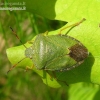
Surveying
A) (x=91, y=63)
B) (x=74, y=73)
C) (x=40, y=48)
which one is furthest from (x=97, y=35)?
(x=40, y=48)

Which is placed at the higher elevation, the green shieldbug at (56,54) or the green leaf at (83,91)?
the green shieldbug at (56,54)

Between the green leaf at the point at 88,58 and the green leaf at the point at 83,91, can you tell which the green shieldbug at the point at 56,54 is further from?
the green leaf at the point at 83,91

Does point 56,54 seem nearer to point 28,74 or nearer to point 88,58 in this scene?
point 88,58

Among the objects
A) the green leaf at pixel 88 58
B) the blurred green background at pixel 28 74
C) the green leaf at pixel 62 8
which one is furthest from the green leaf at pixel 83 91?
the green leaf at pixel 62 8

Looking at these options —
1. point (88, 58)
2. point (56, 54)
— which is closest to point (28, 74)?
point (56, 54)

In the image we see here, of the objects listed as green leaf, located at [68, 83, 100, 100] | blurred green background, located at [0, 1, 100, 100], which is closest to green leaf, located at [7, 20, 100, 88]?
blurred green background, located at [0, 1, 100, 100]

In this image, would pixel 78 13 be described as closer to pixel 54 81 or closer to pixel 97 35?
pixel 97 35
